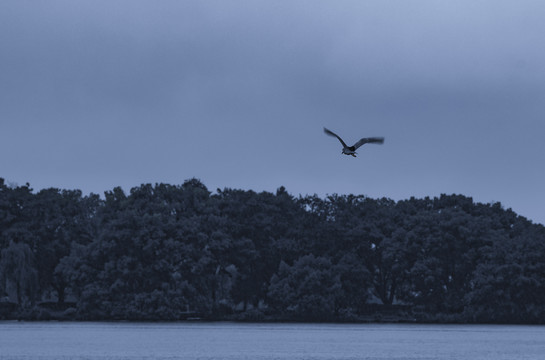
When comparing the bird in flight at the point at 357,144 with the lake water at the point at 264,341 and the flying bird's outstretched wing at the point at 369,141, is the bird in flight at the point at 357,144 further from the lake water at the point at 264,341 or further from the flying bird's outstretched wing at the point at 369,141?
the lake water at the point at 264,341

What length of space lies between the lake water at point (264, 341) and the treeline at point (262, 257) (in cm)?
313

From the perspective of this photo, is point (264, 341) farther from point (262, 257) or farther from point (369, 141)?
point (369, 141)

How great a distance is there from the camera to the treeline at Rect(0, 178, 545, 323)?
107m

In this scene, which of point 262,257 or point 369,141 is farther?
point 262,257

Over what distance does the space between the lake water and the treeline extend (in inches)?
123

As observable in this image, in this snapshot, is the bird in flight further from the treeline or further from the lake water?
the treeline

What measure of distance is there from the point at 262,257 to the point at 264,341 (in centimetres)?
3376

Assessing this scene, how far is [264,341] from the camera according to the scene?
83500mm

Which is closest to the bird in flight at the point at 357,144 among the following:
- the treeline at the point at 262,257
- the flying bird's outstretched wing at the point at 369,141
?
the flying bird's outstretched wing at the point at 369,141

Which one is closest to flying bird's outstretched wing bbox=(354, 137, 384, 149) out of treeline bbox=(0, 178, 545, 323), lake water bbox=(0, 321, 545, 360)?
lake water bbox=(0, 321, 545, 360)

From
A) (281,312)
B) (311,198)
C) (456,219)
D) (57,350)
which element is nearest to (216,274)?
(281,312)

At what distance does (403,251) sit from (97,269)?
1277 inches

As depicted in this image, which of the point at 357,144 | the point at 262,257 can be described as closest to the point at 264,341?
the point at 262,257

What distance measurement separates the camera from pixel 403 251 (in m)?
114
